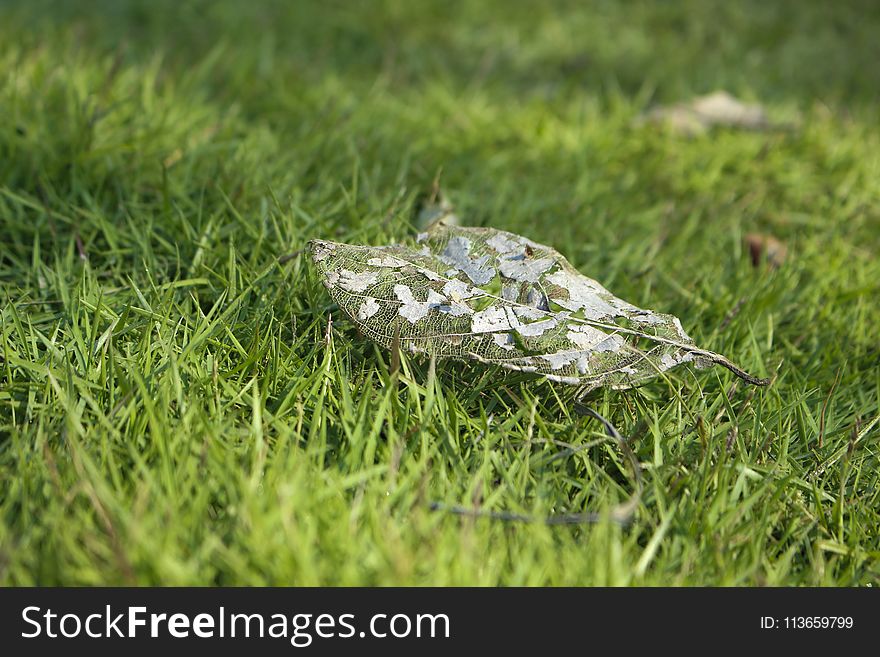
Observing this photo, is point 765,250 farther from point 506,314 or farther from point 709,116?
point 506,314

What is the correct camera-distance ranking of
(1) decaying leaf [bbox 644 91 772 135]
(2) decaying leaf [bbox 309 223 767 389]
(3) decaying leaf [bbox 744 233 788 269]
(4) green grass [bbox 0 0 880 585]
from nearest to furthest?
(4) green grass [bbox 0 0 880 585] < (2) decaying leaf [bbox 309 223 767 389] < (3) decaying leaf [bbox 744 233 788 269] < (1) decaying leaf [bbox 644 91 772 135]

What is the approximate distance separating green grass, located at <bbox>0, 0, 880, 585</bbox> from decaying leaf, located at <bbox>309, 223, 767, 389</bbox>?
9 cm

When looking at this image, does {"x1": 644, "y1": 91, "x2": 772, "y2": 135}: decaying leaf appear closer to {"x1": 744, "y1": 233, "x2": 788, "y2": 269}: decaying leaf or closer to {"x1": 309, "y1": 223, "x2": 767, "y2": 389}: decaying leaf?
{"x1": 744, "y1": 233, "x2": 788, "y2": 269}: decaying leaf

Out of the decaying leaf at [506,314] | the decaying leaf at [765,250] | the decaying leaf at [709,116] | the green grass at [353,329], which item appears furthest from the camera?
the decaying leaf at [709,116]

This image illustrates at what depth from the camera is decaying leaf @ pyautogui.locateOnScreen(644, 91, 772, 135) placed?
3217mm

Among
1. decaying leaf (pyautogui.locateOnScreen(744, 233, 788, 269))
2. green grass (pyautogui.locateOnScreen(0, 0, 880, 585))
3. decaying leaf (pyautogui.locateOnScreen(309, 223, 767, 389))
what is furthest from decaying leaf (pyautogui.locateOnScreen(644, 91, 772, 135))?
decaying leaf (pyautogui.locateOnScreen(309, 223, 767, 389))

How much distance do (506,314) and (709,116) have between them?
207cm

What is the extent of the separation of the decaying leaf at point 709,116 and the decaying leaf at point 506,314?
5.65 feet

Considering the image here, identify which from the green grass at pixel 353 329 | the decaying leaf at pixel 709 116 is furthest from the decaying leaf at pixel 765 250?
the decaying leaf at pixel 709 116

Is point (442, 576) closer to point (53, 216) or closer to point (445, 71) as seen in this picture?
point (53, 216)

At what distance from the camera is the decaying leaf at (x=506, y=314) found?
1.58 meters

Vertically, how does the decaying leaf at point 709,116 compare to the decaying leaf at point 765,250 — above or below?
above

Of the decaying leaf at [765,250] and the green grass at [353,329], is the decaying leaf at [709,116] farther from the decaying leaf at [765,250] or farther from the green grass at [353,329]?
the decaying leaf at [765,250]

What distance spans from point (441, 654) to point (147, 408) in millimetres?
633
